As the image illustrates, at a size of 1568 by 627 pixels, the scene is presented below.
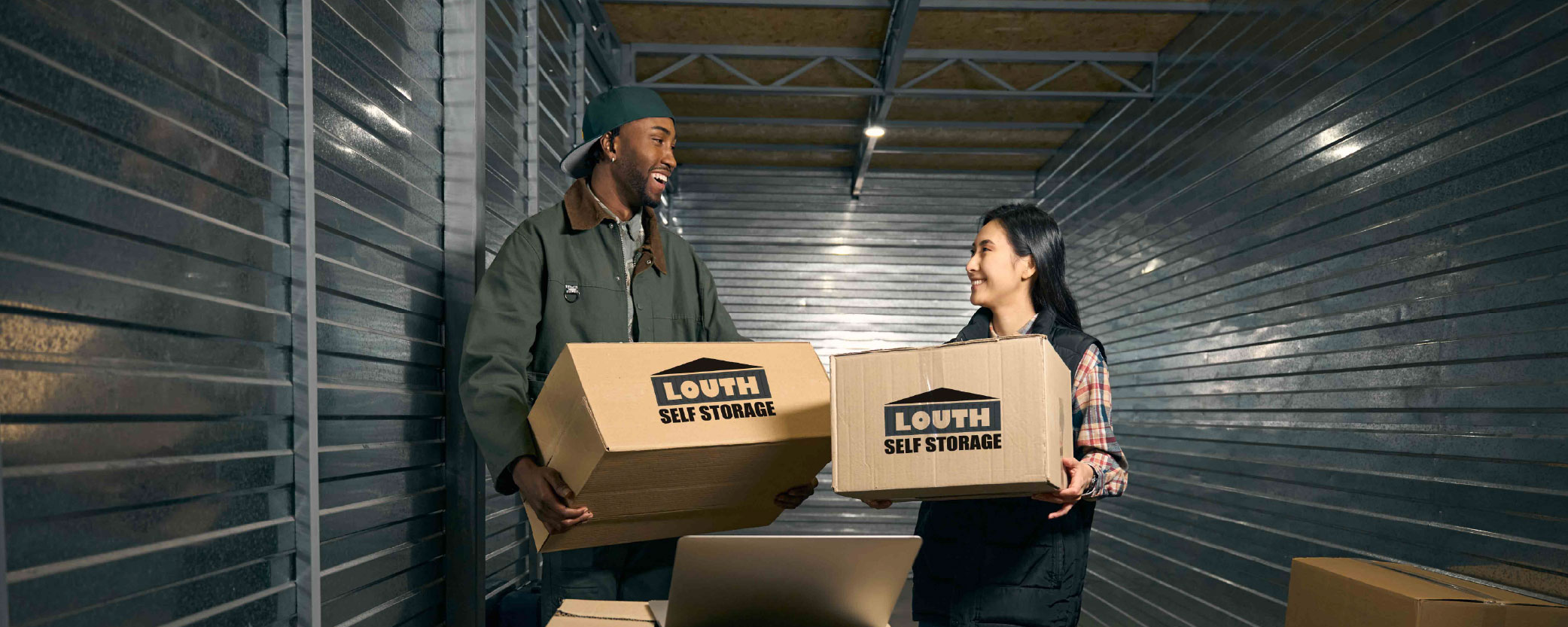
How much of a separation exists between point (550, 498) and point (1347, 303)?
3.01m

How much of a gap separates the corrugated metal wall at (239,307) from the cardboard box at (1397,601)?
2.34 m

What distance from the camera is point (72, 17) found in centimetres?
129

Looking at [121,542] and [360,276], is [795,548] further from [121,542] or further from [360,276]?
[360,276]

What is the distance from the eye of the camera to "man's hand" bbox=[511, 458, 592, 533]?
5.54ft

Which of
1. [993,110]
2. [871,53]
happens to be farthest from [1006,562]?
[993,110]

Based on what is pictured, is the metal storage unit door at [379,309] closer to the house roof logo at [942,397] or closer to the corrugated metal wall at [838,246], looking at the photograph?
the house roof logo at [942,397]

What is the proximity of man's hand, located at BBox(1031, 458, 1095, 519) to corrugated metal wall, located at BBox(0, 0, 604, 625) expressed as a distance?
56.8 inches

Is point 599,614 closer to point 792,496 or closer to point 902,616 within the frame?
point 792,496

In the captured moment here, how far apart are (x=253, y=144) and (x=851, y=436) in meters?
1.23

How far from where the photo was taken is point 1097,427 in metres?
1.96

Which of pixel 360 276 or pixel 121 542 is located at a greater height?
pixel 360 276

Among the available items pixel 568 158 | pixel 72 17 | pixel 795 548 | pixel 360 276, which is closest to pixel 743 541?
pixel 795 548

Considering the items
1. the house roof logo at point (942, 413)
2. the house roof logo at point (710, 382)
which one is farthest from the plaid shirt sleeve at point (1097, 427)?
the house roof logo at point (710, 382)

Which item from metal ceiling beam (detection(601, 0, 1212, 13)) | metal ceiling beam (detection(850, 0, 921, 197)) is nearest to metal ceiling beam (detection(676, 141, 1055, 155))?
metal ceiling beam (detection(850, 0, 921, 197))
